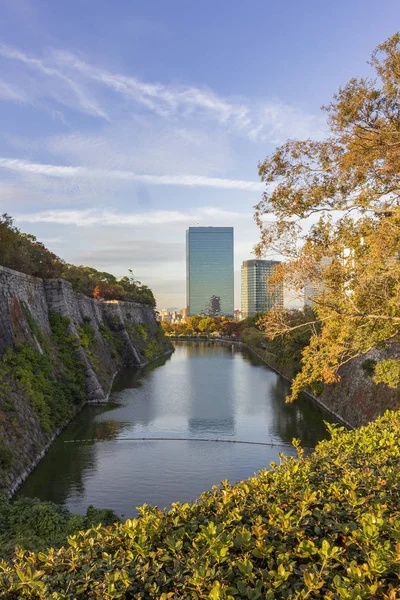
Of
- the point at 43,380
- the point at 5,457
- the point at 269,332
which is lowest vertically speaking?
the point at 5,457

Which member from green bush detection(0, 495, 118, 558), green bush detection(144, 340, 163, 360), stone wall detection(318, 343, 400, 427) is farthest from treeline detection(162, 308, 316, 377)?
green bush detection(144, 340, 163, 360)

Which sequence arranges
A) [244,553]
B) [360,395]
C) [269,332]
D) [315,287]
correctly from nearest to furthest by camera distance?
1. [244,553]
2. [269,332]
3. [315,287]
4. [360,395]

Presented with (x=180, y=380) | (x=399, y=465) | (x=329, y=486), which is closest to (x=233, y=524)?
(x=329, y=486)

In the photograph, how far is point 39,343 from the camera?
23.5 m

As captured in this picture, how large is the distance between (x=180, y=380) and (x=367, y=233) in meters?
29.1

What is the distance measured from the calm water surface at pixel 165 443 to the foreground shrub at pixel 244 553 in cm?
833

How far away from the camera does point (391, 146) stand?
12195mm

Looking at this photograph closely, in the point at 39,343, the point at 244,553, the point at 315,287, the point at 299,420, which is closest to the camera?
the point at 244,553

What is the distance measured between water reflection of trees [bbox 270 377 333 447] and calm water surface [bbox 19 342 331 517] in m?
0.05

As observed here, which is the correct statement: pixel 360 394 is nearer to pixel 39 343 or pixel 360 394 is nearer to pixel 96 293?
pixel 39 343

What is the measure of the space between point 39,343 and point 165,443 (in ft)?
28.8

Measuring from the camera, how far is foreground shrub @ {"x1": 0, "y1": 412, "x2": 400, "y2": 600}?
11.9 ft

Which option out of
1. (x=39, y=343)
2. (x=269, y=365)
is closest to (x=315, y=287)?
(x=39, y=343)

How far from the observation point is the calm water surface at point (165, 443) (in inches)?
557
